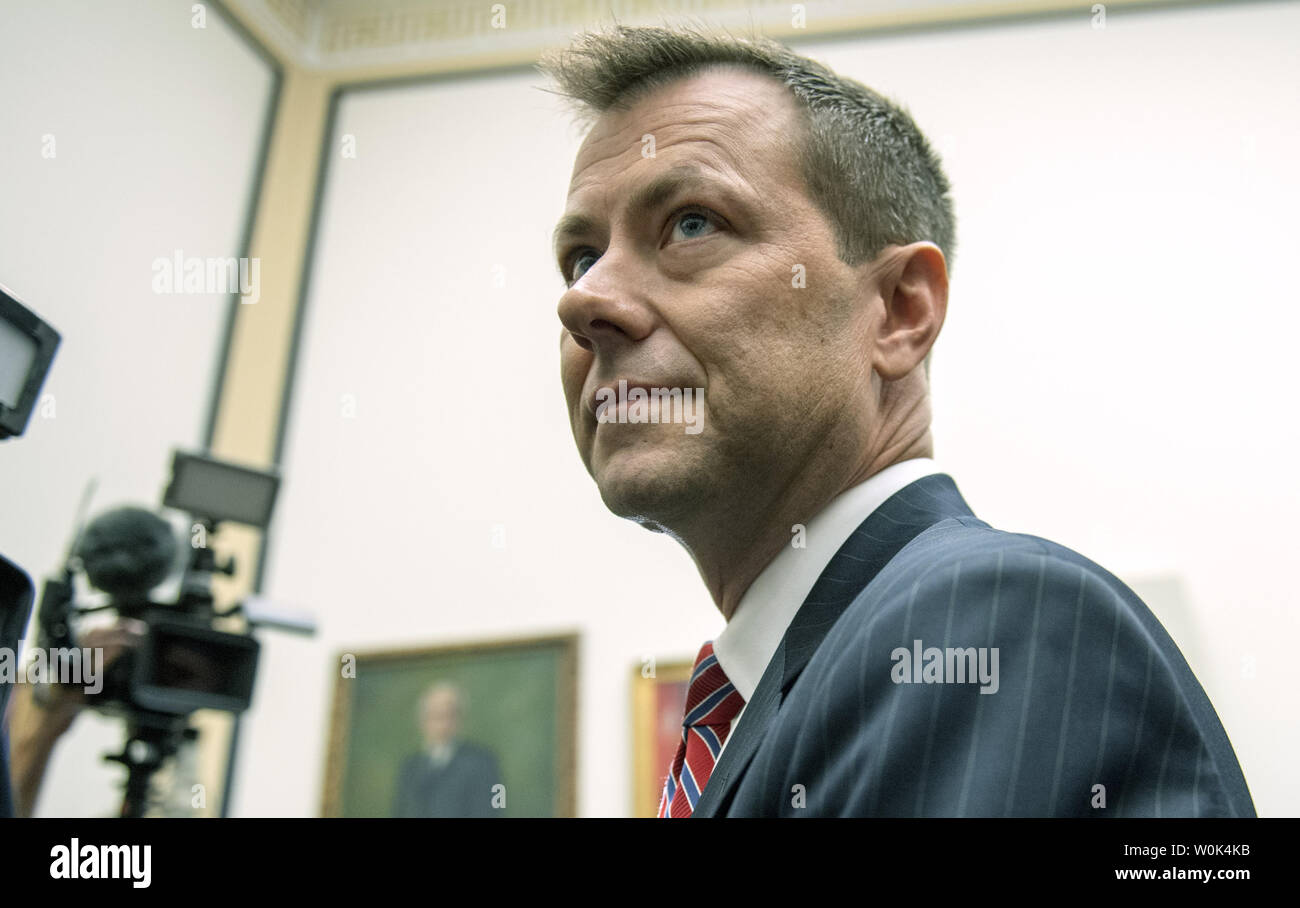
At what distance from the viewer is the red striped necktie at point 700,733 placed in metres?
0.83

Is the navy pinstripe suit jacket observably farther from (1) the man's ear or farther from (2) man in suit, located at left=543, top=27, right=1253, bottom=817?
(1) the man's ear

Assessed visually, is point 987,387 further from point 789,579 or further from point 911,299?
point 789,579

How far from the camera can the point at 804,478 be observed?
93cm

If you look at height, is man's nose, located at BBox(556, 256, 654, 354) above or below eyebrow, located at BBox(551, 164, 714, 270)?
below

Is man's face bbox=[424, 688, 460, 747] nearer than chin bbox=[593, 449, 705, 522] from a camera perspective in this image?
No

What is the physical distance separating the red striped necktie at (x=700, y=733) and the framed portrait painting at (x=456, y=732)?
1692 mm

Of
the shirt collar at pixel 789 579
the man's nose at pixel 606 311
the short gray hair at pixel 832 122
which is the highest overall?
the short gray hair at pixel 832 122

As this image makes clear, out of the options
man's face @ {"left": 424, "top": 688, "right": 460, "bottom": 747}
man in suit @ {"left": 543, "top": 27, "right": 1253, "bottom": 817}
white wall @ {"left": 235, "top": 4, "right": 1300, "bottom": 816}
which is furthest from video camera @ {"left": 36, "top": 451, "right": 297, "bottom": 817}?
man in suit @ {"left": 543, "top": 27, "right": 1253, "bottom": 817}

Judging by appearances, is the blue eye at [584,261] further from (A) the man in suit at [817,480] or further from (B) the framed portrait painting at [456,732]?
(B) the framed portrait painting at [456,732]

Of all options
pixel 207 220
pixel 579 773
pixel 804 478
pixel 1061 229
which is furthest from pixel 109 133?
pixel 804 478

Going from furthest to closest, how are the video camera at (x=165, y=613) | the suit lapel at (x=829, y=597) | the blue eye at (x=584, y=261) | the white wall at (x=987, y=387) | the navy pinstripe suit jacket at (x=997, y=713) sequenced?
1. the white wall at (x=987, y=387)
2. the video camera at (x=165, y=613)
3. the blue eye at (x=584, y=261)
4. the suit lapel at (x=829, y=597)
5. the navy pinstripe suit jacket at (x=997, y=713)

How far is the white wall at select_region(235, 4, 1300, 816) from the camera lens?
2.48 m

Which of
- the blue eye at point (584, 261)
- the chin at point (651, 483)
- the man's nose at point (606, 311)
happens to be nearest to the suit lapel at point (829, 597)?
the chin at point (651, 483)

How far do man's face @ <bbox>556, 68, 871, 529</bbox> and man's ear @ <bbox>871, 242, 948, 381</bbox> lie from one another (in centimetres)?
4
